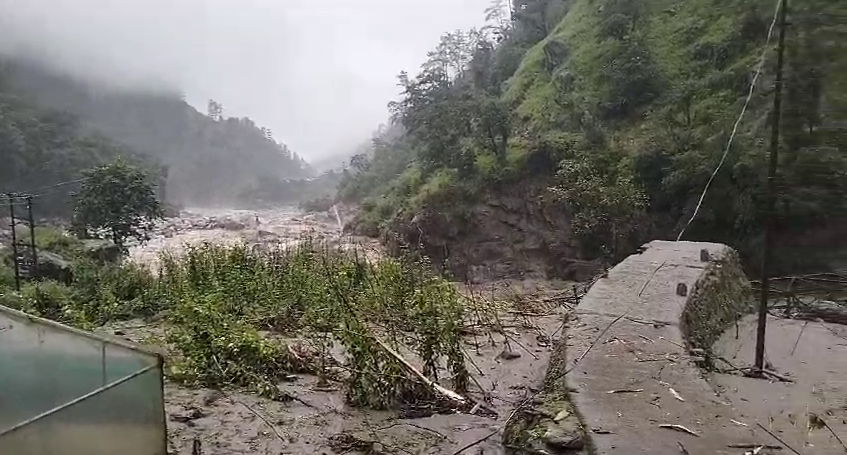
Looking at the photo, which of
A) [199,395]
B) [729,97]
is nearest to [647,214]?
[729,97]

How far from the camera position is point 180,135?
1526 inches

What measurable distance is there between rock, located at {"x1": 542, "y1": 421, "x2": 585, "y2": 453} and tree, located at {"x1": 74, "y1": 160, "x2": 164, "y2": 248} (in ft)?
39.3

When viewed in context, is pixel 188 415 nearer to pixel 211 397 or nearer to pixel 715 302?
pixel 211 397

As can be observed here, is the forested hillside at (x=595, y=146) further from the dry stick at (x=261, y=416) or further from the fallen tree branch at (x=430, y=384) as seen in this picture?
the dry stick at (x=261, y=416)

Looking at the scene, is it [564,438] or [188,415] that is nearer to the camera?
[564,438]

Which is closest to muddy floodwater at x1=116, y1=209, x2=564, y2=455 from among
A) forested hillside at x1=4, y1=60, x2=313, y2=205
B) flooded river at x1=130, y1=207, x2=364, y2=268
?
flooded river at x1=130, y1=207, x2=364, y2=268

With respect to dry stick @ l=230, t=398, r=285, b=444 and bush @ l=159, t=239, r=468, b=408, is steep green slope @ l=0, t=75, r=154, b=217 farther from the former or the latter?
dry stick @ l=230, t=398, r=285, b=444

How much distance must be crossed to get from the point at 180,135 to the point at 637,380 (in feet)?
126

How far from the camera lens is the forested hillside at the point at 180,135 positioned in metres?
30.5

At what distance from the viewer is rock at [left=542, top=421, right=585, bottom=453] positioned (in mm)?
3221

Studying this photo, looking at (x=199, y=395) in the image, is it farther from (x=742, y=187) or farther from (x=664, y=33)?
(x=664, y=33)

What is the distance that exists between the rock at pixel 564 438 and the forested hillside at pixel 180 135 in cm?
2806

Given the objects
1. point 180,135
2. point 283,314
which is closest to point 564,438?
point 283,314

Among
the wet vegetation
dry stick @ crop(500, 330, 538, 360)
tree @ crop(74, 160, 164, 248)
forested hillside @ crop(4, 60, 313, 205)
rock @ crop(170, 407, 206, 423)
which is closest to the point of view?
rock @ crop(170, 407, 206, 423)
